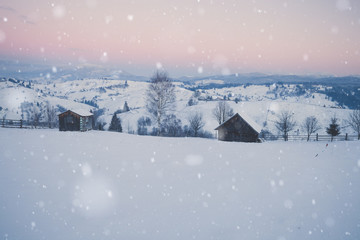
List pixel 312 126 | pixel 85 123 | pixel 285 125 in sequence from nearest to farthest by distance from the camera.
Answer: pixel 85 123, pixel 285 125, pixel 312 126

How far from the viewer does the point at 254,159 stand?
15609 millimetres

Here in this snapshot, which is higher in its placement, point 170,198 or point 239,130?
point 170,198

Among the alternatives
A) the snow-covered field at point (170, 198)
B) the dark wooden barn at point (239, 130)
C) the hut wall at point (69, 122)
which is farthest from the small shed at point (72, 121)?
the dark wooden barn at point (239, 130)

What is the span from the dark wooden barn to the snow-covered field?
17.2m

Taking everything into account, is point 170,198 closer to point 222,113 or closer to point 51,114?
point 222,113

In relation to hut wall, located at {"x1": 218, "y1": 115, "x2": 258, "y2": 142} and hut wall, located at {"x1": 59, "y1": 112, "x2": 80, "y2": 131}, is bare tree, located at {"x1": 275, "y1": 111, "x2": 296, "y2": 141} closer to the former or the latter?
hut wall, located at {"x1": 218, "y1": 115, "x2": 258, "y2": 142}

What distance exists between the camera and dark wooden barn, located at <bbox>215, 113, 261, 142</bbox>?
Result: 31.7 m

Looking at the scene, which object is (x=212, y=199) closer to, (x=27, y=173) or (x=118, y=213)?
(x=118, y=213)

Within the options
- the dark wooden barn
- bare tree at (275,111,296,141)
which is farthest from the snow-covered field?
bare tree at (275,111,296,141)

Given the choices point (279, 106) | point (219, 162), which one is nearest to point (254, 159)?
point (219, 162)

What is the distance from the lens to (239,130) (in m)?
32.1

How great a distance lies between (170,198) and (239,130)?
2512 cm

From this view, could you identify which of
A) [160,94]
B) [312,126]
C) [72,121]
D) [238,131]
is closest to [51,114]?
[72,121]

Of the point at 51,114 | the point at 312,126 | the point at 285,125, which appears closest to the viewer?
the point at 285,125
